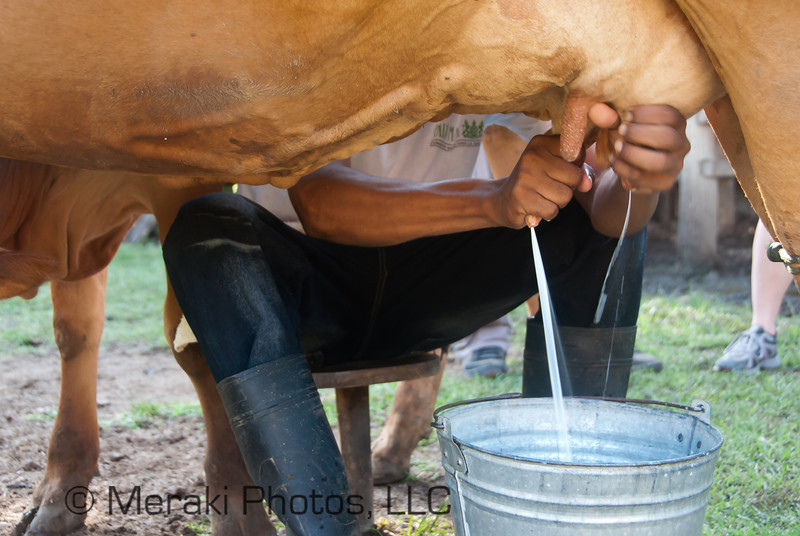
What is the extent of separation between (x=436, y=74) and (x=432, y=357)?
95cm

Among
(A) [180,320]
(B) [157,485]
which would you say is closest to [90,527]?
(B) [157,485]

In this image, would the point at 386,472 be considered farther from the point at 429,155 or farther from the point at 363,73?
the point at 363,73

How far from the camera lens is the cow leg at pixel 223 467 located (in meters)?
1.81

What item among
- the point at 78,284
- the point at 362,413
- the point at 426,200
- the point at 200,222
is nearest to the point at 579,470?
the point at 426,200

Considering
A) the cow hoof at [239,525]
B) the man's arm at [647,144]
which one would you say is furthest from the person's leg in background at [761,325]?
the man's arm at [647,144]

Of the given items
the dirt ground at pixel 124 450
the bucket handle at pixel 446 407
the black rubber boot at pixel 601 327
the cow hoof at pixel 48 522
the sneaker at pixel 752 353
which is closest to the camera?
the bucket handle at pixel 446 407

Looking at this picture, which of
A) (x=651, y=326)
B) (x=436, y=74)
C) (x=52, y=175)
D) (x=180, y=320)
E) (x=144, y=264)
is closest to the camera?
(x=436, y=74)

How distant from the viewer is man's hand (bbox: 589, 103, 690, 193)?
3.59 ft

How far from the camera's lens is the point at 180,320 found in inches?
73.0

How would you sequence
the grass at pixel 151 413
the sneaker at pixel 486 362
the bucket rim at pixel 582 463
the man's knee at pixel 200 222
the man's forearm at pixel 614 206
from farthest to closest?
the sneaker at pixel 486 362, the grass at pixel 151 413, the man's forearm at pixel 614 206, the man's knee at pixel 200 222, the bucket rim at pixel 582 463

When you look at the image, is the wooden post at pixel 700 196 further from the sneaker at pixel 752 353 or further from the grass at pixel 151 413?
the grass at pixel 151 413

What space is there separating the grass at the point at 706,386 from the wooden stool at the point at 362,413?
13cm

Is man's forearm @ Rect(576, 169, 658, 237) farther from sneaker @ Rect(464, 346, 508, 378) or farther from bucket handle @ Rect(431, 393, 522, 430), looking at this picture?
sneaker @ Rect(464, 346, 508, 378)

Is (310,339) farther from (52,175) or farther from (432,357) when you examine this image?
(52,175)
